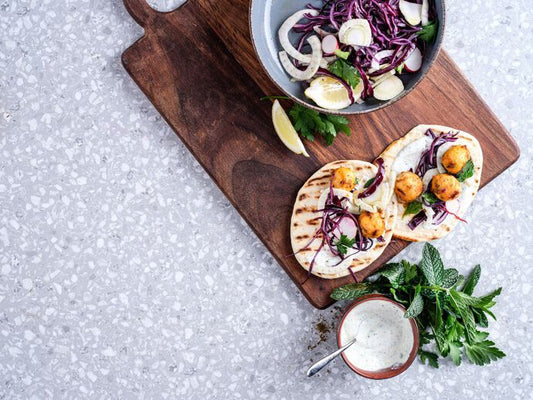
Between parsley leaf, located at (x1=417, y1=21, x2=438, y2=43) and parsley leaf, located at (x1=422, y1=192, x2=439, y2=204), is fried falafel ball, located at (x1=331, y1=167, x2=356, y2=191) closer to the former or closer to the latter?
parsley leaf, located at (x1=422, y1=192, x2=439, y2=204)

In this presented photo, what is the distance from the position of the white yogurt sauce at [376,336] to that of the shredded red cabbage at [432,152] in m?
0.60

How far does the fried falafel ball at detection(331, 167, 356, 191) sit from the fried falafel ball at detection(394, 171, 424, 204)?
19 cm

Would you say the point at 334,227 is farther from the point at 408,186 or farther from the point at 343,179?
the point at 408,186

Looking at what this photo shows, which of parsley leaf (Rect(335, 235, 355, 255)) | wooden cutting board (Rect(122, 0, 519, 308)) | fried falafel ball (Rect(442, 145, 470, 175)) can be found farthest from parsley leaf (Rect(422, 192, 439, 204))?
parsley leaf (Rect(335, 235, 355, 255))

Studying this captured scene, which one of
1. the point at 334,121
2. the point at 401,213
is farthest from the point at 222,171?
the point at 401,213

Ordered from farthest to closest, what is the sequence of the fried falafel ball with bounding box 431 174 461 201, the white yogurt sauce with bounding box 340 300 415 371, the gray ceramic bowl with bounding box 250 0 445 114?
1. the white yogurt sauce with bounding box 340 300 415 371
2. the fried falafel ball with bounding box 431 174 461 201
3. the gray ceramic bowl with bounding box 250 0 445 114

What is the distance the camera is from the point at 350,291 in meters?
2.55

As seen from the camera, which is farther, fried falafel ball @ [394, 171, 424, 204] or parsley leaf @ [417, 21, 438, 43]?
fried falafel ball @ [394, 171, 424, 204]

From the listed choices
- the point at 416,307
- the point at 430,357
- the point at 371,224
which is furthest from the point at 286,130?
the point at 430,357

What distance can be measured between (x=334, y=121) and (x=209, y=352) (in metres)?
1.18

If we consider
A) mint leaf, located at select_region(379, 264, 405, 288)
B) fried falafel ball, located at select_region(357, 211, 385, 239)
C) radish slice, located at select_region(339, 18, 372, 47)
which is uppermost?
radish slice, located at select_region(339, 18, 372, 47)

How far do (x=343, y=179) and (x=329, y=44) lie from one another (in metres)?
0.54

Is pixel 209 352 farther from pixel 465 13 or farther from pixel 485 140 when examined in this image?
pixel 465 13

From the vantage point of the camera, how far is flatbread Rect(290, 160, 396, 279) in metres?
2.57
